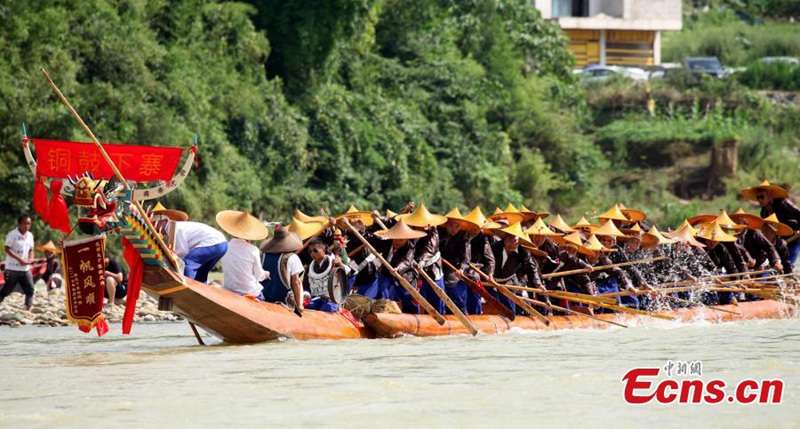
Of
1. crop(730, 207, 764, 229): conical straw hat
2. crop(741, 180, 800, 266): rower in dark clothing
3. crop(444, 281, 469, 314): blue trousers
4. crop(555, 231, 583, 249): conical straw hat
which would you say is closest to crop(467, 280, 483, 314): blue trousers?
crop(444, 281, 469, 314): blue trousers

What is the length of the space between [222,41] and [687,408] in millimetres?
19835

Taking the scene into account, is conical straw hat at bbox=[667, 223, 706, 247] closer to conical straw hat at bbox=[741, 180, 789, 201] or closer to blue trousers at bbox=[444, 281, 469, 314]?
conical straw hat at bbox=[741, 180, 789, 201]

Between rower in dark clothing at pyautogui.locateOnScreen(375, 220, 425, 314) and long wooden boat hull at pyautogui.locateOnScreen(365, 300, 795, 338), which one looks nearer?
long wooden boat hull at pyautogui.locateOnScreen(365, 300, 795, 338)

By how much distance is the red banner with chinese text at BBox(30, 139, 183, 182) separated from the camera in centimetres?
1189

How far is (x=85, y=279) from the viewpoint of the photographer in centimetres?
1211

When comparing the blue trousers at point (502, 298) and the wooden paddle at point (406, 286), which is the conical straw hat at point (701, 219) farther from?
the wooden paddle at point (406, 286)

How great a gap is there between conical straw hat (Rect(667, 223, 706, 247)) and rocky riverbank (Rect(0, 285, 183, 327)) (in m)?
6.27

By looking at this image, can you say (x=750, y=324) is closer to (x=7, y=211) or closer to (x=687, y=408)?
(x=687, y=408)

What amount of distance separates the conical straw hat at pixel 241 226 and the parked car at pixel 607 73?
29786 millimetres

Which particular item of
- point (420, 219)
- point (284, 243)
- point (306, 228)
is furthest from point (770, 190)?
point (284, 243)

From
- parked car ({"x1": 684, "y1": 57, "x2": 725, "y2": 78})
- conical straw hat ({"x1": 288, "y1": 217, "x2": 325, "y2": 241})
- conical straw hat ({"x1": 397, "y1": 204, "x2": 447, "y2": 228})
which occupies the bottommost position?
parked car ({"x1": 684, "y1": 57, "x2": 725, "y2": 78})

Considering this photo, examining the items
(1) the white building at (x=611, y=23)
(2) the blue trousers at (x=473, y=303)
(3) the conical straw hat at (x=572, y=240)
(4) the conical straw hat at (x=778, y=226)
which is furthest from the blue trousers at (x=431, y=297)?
(1) the white building at (x=611, y=23)

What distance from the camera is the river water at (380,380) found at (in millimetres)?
9570

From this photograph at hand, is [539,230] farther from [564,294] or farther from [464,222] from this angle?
[464,222]
